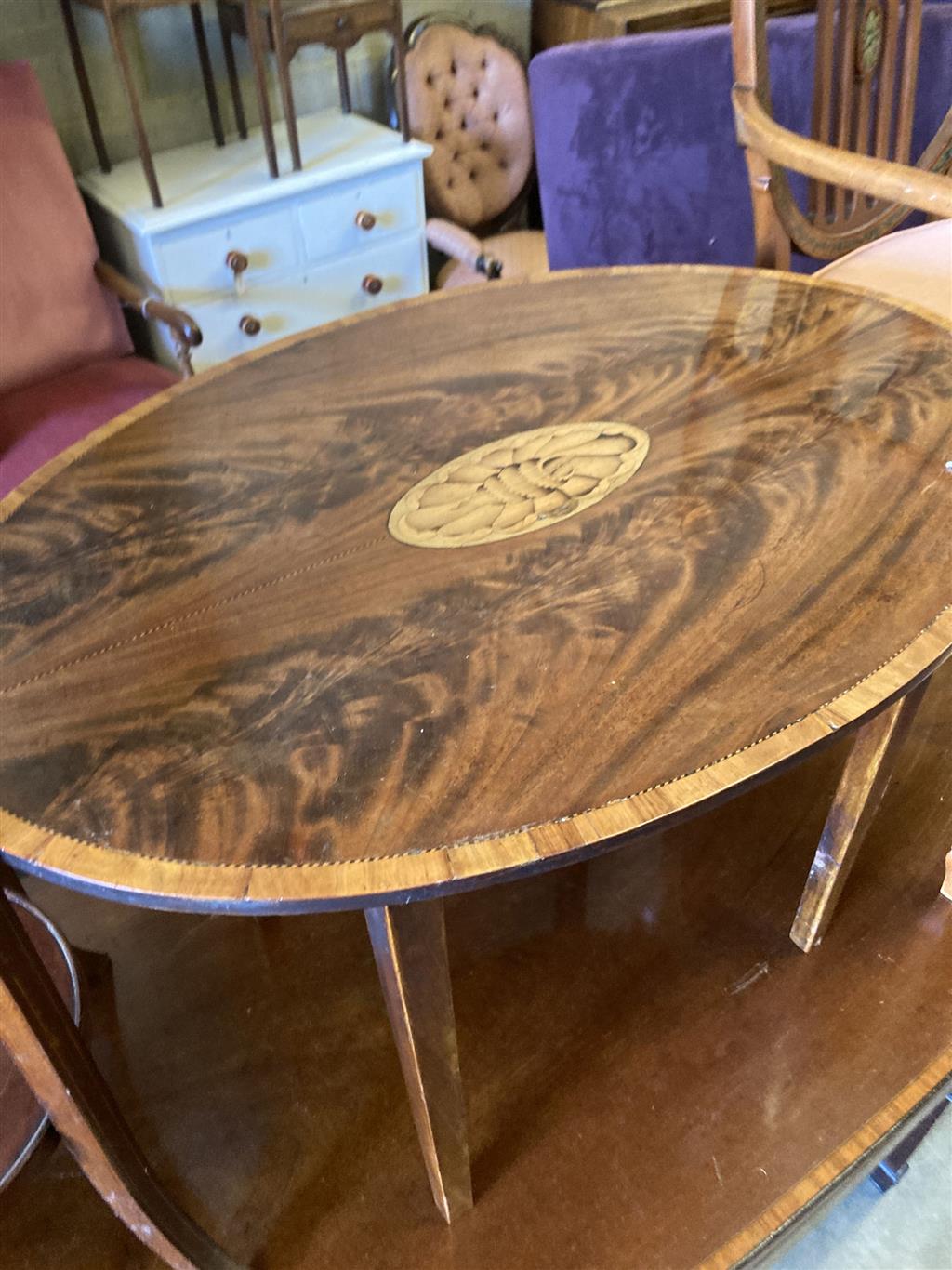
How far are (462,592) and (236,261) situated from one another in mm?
1260

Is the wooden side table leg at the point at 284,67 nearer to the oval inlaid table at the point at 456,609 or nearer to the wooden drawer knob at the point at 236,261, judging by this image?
the wooden drawer knob at the point at 236,261

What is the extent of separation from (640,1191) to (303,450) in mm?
739

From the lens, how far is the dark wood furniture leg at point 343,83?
191 centimetres

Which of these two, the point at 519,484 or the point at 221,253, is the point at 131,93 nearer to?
the point at 221,253

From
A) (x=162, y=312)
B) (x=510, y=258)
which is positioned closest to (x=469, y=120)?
(x=510, y=258)

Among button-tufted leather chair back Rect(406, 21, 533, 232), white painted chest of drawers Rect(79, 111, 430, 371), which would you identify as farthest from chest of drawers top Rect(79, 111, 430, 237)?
button-tufted leather chair back Rect(406, 21, 533, 232)

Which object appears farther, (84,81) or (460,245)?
(460,245)

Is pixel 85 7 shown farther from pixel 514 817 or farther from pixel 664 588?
pixel 514 817

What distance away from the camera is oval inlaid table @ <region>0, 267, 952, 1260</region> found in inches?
24.1

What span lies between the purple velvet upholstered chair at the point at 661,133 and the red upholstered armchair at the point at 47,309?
76 cm

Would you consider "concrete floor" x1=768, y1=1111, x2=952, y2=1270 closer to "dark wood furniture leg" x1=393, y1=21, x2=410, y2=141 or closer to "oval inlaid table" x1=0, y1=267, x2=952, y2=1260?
"oval inlaid table" x1=0, y1=267, x2=952, y2=1260

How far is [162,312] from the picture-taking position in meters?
1.57

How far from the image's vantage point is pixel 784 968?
103 centimetres

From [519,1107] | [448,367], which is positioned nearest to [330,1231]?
[519,1107]
